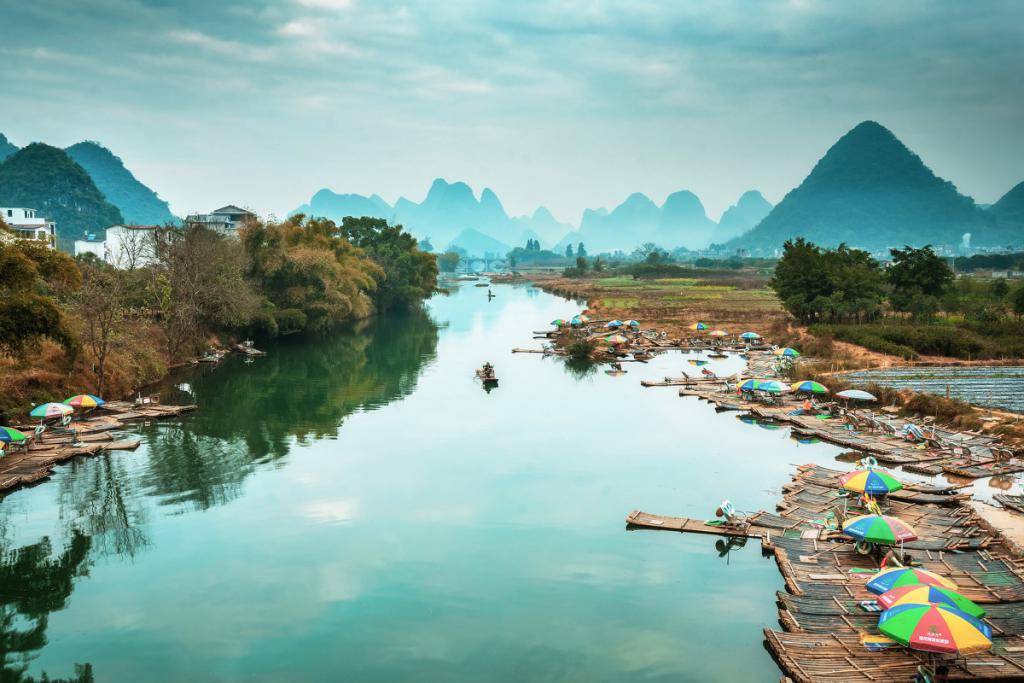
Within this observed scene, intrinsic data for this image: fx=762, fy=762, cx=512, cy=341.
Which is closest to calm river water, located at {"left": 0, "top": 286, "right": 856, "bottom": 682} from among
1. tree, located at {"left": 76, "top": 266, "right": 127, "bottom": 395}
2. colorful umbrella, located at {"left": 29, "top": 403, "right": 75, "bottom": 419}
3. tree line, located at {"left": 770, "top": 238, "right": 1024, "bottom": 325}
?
colorful umbrella, located at {"left": 29, "top": 403, "right": 75, "bottom": 419}

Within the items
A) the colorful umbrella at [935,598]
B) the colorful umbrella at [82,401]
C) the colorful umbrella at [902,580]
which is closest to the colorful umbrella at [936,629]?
the colorful umbrella at [935,598]

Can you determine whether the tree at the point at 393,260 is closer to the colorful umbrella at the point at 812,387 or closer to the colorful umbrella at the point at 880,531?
the colorful umbrella at the point at 812,387

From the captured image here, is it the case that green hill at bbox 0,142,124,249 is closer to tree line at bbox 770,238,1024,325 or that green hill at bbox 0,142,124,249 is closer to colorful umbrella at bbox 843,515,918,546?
tree line at bbox 770,238,1024,325

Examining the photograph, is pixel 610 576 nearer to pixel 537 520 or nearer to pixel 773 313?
pixel 537 520

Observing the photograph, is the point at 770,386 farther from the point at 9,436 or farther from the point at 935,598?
the point at 9,436

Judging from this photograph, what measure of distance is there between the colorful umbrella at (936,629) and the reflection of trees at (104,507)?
16256mm

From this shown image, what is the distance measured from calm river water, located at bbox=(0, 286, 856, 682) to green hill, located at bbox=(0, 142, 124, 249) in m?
123

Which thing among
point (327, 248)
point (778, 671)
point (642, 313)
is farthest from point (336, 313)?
point (778, 671)

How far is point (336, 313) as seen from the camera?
65.4m

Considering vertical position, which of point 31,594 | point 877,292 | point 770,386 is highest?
point 877,292

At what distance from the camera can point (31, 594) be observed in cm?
1619

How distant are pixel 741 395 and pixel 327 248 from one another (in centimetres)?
4537

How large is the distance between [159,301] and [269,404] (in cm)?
1317

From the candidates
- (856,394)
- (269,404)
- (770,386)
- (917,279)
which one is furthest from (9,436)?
(917,279)
